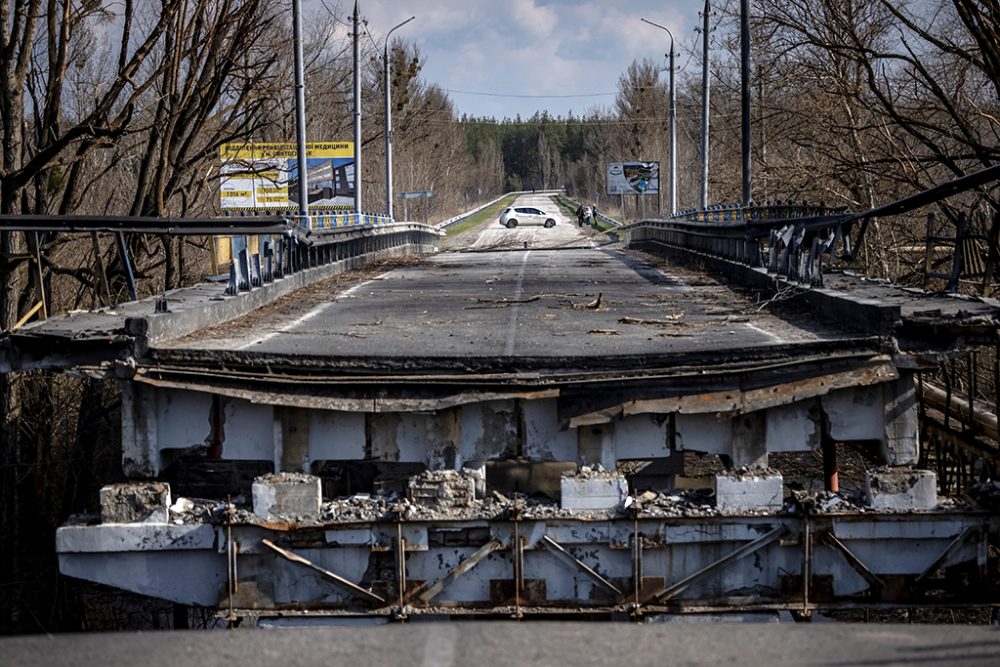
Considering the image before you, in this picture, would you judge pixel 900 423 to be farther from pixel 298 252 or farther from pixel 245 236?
pixel 298 252

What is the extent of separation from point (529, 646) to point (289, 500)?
4.46 metres

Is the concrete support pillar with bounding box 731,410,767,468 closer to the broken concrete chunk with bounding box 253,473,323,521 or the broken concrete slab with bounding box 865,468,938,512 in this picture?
the broken concrete slab with bounding box 865,468,938,512

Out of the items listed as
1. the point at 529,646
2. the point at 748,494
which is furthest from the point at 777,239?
the point at 529,646

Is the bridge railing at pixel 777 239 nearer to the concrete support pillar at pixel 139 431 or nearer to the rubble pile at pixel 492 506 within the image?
the rubble pile at pixel 492 506

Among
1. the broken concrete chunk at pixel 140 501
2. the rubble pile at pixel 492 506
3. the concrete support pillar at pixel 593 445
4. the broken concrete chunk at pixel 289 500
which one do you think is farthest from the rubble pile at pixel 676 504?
the broken concrete chunk at pixel 140 501

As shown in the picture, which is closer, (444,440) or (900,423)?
(444,440)

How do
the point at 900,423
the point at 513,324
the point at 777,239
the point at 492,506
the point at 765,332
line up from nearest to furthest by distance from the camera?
the point at 492,506, the point at 900,423, the point at 765,332, the point at 513,324, the point at 777,239

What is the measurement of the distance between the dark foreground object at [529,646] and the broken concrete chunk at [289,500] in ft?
12.5

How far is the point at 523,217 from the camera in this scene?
98938 millimetres

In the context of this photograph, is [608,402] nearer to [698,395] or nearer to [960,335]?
[698,395]

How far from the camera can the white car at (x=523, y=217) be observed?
9681cm

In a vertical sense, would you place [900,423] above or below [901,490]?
above

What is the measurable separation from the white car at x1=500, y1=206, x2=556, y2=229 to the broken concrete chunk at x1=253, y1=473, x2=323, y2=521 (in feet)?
286

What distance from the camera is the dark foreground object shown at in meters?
4.89
